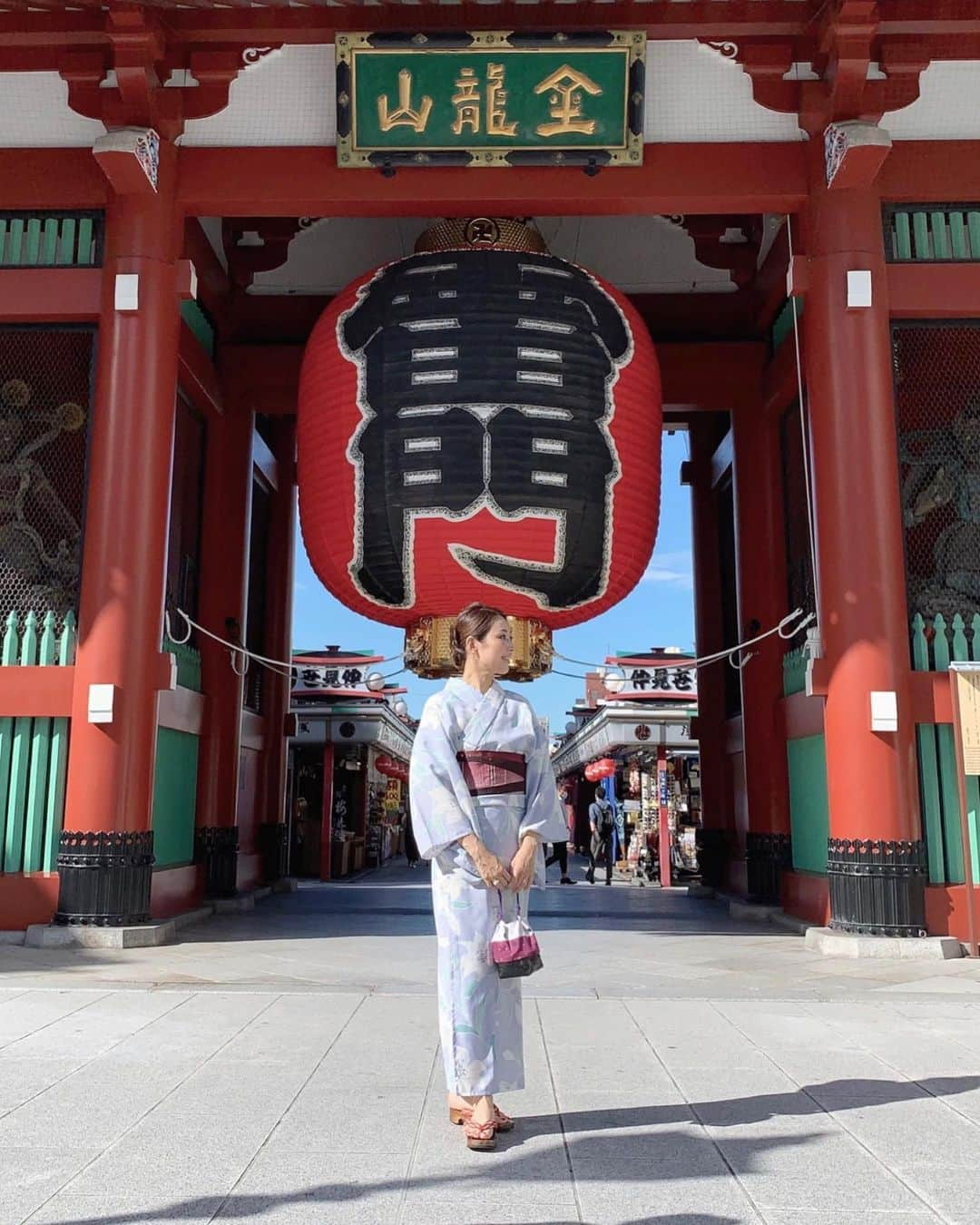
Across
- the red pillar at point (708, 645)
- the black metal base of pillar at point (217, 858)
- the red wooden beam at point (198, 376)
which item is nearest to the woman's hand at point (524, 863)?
the red wooden beam at point (198, 376)

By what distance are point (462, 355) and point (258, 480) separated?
596 centimetres

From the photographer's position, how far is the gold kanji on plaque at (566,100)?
7.94 meters

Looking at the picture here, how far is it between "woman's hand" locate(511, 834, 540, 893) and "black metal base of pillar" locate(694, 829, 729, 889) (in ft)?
31.3

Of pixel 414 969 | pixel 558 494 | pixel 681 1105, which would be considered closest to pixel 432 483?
pixel 558 494

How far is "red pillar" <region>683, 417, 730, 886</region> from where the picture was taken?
40.3 ft

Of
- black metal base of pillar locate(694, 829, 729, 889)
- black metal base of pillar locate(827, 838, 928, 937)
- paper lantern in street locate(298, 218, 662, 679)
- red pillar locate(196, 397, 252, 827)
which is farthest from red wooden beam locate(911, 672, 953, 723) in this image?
red pillar locate(196, 397, 252, 827)

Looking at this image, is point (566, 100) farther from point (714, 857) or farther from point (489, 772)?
point (714, 857)

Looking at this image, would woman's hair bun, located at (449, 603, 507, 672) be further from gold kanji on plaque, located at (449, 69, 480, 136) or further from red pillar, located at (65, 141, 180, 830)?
gold kanji on plaque, located at (449, 69, 480, 136)

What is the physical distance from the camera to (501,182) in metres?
8.26

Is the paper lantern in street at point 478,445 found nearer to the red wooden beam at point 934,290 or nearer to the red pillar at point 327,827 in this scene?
the red wooden beam at point 934,290

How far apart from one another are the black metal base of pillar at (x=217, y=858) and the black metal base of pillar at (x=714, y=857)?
5444 mm

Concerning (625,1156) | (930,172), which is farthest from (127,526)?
(930,172)

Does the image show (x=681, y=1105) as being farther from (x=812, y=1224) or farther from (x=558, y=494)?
(x=558, y=494)

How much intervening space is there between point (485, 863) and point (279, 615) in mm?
10602
